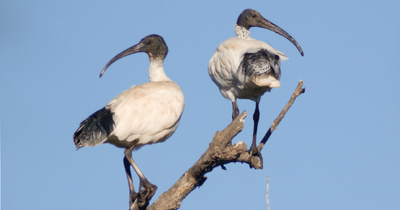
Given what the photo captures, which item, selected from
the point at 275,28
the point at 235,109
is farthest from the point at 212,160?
the point at 275,28

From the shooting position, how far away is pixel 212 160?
6.69 m

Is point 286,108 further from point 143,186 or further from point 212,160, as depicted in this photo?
point 143,186

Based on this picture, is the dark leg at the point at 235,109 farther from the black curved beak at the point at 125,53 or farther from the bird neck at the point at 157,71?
the black curved beak at the point at 125,53

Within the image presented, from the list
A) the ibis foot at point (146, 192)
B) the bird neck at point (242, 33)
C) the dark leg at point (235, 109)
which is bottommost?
the ibis foot at point (146, 192)

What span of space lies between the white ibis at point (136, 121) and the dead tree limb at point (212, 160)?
411 millimetres

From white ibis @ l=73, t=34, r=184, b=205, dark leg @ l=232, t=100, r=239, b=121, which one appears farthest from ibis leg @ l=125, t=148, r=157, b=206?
dark leg @ l=232, t=100, r=239, b=121

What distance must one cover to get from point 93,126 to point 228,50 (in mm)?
2547

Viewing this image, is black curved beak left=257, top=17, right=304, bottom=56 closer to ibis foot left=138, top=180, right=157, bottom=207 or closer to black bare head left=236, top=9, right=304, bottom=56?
black bare head left=236, top=9, right=304, bottom=56

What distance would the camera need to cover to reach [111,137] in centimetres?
772

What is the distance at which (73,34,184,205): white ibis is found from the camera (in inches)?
293

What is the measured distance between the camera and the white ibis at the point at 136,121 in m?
7.45

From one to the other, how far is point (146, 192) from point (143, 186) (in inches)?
18.1

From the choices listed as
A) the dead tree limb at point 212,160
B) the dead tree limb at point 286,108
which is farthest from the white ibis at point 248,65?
the dead tree limb at point 212,160

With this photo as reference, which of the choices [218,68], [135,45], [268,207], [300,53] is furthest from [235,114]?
[268,207]
